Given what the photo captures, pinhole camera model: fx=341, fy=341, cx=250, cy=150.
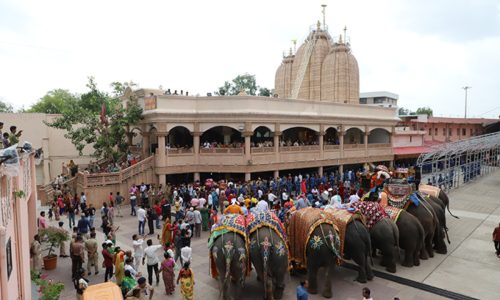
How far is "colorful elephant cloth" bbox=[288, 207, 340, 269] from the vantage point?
8.48 metres

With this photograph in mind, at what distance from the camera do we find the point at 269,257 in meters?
7.93

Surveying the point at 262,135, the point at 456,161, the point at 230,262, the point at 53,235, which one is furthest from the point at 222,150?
the point at 456,161

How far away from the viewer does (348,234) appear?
906cm

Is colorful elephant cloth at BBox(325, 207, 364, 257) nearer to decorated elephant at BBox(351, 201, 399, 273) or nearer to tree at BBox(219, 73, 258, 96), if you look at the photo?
decorated elephant at BBox(351, 201, 399, 273)

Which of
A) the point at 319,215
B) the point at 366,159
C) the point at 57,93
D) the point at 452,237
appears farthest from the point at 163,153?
the point at 57,93

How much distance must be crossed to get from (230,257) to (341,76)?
91.6 ft

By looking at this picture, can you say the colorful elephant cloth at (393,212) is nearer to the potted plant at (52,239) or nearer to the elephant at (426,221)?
the elephant at (426,221)

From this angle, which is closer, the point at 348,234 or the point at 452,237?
the point at 348,234

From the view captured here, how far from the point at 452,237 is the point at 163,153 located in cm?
1487

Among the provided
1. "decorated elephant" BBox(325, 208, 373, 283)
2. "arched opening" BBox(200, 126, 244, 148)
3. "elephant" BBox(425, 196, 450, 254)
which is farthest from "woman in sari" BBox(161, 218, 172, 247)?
"arched opening" BBox(200, 126, 244, 148)

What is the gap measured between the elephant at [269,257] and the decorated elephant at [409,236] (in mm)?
4133

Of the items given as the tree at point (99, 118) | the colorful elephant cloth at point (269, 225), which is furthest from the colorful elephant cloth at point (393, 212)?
the tree at point (99, 118)

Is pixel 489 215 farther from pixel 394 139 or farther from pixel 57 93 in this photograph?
pixel 57 93

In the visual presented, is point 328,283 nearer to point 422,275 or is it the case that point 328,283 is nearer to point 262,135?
point 422,275
